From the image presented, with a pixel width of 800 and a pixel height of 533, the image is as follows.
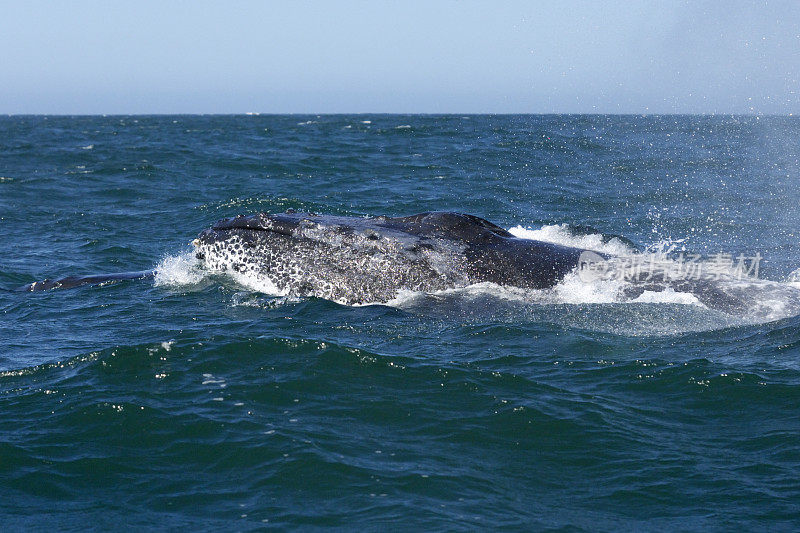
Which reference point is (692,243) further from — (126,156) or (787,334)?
(126,156)

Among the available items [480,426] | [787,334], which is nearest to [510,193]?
[787,334]

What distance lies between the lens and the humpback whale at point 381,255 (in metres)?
10.3

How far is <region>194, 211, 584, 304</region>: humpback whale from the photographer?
1027 cm

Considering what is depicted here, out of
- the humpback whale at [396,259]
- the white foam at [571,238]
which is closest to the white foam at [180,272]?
the humpback whale at [396,259]

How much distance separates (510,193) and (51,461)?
1643cm

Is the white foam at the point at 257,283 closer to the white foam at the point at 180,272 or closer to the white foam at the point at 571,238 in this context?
the white foam at the point at 180,272

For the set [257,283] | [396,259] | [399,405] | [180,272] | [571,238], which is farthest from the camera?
[571,238]

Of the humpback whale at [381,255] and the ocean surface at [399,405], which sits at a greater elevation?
the humpback whale at [381,255]

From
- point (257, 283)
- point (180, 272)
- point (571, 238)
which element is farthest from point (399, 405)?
point (571, 238)

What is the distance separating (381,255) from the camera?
10453 millimetres

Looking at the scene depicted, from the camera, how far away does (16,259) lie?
14984 millimetres

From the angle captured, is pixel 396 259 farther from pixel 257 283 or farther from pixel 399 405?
pixel 399 405

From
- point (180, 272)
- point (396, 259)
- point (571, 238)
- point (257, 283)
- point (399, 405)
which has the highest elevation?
point (396, 259)

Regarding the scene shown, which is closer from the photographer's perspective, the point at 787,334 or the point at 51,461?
the point at 51,461
